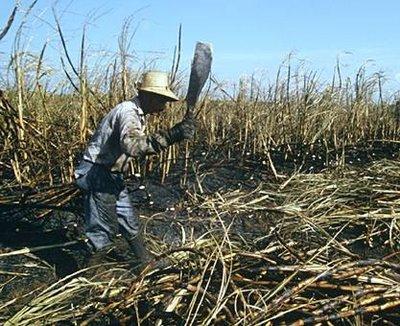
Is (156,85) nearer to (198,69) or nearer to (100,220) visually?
(198,69)

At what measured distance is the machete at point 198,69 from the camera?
348cm

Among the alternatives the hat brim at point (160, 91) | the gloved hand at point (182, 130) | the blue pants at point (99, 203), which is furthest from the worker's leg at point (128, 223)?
the hat brim at point (160, 91)

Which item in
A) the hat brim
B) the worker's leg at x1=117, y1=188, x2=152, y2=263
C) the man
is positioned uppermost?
the hat brim

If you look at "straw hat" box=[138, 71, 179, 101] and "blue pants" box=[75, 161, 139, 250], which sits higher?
"straw hat" box=[138, 71, 179, 101]

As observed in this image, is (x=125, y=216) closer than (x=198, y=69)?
No

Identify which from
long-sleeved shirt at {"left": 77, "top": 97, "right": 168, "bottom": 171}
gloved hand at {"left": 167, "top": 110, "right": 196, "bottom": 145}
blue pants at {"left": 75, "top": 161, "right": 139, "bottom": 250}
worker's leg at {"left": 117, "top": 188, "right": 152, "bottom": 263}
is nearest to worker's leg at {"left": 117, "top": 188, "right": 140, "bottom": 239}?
worker's leg at {"left": 117, "top": 188, "right": 152, "bottom": 263}

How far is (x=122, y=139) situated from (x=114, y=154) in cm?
22

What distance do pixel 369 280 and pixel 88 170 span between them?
1.88 meters

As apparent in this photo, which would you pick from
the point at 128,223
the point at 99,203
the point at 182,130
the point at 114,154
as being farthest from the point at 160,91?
the point at 128,223

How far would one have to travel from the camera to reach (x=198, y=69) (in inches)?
138

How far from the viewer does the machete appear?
3477 mm

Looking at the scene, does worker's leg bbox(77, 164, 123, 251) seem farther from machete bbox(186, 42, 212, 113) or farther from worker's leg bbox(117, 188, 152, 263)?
machete bbox(186, 42, 212, 113)

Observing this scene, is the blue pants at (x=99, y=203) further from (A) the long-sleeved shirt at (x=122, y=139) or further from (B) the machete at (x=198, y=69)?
(B) the machete at (x=198, y=69)

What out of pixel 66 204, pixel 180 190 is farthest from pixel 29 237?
pixel 180 190
